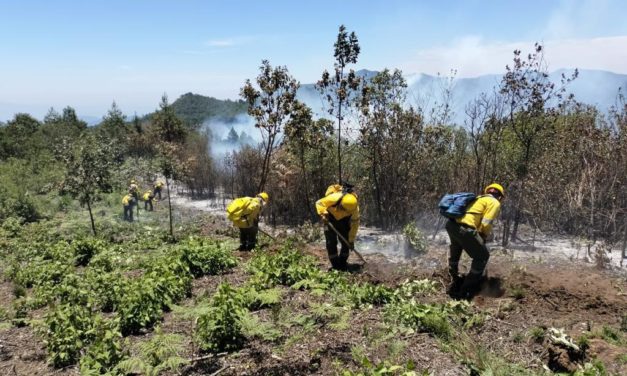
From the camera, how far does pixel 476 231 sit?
6527 mm

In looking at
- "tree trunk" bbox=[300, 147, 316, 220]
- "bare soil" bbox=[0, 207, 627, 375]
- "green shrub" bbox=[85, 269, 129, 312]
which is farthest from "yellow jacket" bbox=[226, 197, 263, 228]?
"tree trunk" bbox=[300, 147, 316, 220]

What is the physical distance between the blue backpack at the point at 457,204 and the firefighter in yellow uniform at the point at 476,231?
0.07 metres

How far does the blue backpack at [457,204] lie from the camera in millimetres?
6613

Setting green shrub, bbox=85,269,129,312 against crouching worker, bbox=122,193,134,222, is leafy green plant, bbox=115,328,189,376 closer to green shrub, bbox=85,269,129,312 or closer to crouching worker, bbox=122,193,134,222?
green shrub, bbox=85,269,129,312

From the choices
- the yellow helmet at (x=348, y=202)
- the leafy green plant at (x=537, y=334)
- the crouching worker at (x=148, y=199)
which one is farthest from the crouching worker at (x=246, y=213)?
the crouching worker at (x=148, y=199)

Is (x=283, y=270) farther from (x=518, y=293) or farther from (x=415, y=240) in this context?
(x=415, y=240)

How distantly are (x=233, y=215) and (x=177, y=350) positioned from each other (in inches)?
211

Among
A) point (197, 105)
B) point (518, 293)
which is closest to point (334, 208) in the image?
point (518, 293)

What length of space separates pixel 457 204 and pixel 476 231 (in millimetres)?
469

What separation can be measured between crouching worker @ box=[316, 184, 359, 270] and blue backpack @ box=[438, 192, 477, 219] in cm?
195

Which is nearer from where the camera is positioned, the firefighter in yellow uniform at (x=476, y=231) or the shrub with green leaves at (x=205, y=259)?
the firefighter in yellow uniform at (x=476, y=231)

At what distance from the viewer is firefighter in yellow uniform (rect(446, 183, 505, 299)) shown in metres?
6.52

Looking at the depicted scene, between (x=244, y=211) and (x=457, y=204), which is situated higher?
(x=457, y=204)

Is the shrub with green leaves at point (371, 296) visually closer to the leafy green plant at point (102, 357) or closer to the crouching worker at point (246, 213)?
the leafy green plant at point (102, 357)
